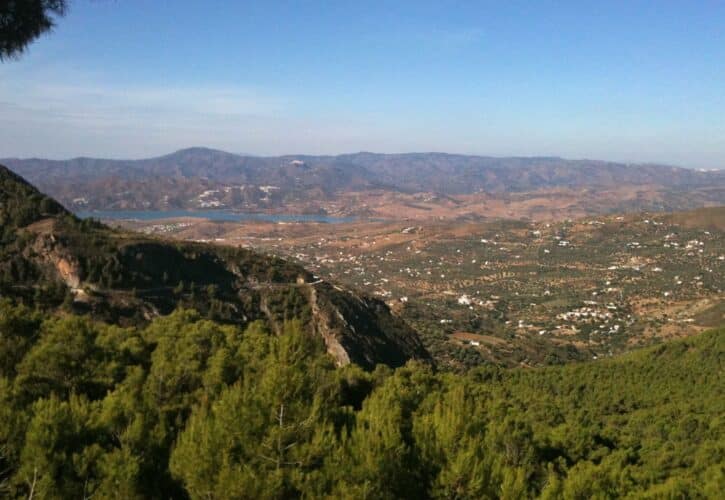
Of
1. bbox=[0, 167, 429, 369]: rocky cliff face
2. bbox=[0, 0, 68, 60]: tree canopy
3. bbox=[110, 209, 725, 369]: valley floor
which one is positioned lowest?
bbox=[110, 209, 725, 369]: valley floor

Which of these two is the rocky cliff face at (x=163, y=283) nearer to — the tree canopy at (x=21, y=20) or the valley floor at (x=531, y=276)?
the valley floor at (x=531, y=276)

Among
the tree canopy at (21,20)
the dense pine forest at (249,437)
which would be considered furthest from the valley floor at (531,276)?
the tree canopy at (21,20)

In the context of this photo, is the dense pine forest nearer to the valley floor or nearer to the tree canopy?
the tree canopy

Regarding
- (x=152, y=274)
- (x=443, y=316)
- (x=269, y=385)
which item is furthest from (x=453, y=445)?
(x=443, y=316)

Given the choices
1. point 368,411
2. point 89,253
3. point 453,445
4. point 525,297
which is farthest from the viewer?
point 525,297

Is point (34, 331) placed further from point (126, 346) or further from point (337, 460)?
point (337, 460)

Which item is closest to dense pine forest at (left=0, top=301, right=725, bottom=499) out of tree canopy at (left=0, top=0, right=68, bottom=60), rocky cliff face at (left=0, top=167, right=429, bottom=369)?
tree canopy at (left=0, top=0, right=68, bottom=60)
